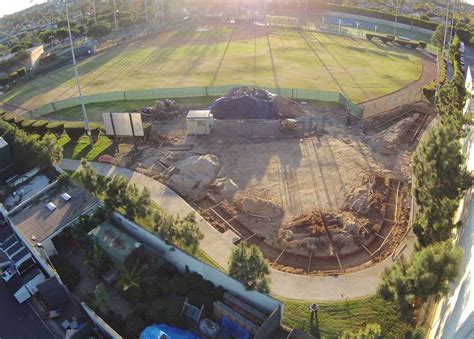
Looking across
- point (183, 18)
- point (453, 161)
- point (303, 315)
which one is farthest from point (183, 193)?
point (183, 18)

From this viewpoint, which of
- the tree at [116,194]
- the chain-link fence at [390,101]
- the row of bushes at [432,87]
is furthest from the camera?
the row of bushes at [432,87]

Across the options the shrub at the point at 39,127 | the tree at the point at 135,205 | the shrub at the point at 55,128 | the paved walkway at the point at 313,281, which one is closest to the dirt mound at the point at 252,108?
the shrub at the point at 55,128

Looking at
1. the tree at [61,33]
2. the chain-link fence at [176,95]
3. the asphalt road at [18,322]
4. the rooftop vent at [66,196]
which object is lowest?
the asphalt road at [18,322]

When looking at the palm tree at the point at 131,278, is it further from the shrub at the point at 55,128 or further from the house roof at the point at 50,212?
the shrub at the point at 55,128

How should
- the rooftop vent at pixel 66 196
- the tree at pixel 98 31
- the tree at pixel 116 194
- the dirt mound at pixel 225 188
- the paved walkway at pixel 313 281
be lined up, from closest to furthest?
1. the paved walkway at pixel 313 281
2. the tree at pixel 116 194
3. the rooftop vent at pixel 66 196
4. the dirt mound at pixel 225 188
5. the tree at pixel 98 31

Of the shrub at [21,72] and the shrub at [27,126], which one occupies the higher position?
the shrub at [21,72]

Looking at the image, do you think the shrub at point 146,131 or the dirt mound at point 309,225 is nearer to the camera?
the dirt mound at point 309,225

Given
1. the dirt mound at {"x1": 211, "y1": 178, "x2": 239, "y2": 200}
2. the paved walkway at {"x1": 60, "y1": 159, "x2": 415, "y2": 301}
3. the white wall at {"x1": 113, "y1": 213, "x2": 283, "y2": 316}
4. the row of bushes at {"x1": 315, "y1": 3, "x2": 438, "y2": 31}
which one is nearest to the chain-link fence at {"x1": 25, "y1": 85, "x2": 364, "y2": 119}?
the dirt mound at {"x1": 211, "y1": 178, "x2": 239, "y2": 200}

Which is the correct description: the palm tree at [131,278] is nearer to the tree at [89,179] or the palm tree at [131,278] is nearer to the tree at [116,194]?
the tree at [116,194]
